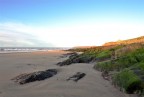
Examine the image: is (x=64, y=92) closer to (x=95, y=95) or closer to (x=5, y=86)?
(x=95, y=95)

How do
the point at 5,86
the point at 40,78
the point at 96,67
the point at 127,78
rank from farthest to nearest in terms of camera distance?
the point at 96,67 < the point at 40,78 < the point at 5,86 < the point at 127,78

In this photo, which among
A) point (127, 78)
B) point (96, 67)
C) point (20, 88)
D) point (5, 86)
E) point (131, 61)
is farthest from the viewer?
point (96, 67)

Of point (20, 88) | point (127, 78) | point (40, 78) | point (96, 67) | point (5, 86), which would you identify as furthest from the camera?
point (96, 67)

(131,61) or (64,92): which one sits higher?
(131,61)

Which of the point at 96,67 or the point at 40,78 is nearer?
the point at 40,78

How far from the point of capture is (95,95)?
332 inches

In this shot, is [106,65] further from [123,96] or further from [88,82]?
[123,96]

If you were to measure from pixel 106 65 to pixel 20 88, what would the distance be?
534cm

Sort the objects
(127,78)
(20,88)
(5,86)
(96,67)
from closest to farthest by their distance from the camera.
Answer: (127,78), (20,88), (5,86), (96,67)

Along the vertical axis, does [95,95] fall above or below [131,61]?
below

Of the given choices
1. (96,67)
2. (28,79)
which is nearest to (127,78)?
(28,79)

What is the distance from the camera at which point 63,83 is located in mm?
10359

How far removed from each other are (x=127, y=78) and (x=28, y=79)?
4752 mm

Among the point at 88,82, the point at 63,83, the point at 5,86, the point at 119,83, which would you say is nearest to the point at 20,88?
the point at 5,86
